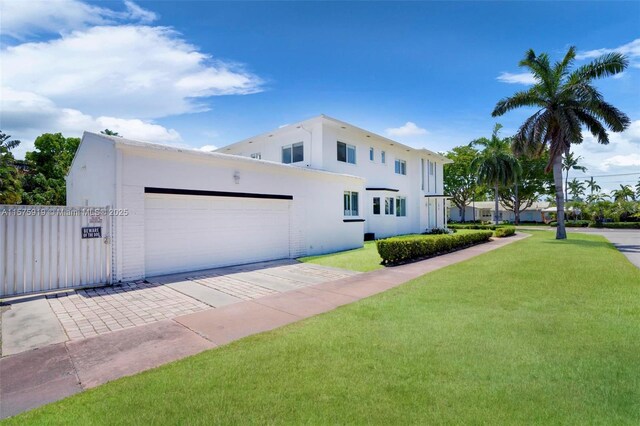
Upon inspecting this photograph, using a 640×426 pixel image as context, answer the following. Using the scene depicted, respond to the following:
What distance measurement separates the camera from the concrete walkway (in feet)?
11.8

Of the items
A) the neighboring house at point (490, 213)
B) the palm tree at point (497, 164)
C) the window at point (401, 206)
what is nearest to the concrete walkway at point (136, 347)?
the window at point (401, 206)

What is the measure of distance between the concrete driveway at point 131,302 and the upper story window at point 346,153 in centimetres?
1128

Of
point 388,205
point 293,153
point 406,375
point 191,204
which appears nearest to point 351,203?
point 293,153

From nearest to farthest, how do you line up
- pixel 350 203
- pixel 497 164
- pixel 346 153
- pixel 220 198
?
1. pixel 220 198
2. pixel 350 203
3. pixel 346 153
4. pixel 497 164

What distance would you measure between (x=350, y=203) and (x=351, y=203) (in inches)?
3.1

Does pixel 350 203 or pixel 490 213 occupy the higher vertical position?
pixel 350 203

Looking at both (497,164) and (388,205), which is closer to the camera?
(388,205)

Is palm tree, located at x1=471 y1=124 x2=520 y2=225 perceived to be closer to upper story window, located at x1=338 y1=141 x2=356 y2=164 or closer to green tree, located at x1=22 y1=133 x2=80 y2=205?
upper story window, located at x1=338 y1=141 x2=356 y2=164

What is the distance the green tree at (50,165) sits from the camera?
30844 millimetres

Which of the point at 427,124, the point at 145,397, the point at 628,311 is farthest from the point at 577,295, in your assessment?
the point at 427,124

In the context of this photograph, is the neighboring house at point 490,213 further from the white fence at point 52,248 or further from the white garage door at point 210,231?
the white fence at point 52,248

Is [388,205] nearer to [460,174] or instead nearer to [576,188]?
[460,174]

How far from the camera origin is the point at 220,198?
1108cm

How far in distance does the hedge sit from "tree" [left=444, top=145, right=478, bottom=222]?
32.2m
